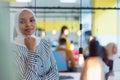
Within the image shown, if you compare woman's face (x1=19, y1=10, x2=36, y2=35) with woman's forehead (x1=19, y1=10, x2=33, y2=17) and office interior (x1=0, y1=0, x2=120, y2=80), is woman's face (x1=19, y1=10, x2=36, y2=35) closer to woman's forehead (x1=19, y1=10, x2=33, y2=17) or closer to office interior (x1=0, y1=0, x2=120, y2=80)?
woman's forehead (x1=19, y1=10, x2=33, y2=17)

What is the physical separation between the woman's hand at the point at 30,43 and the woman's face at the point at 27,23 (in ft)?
0.08

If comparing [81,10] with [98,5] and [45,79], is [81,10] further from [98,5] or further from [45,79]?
[45,79]

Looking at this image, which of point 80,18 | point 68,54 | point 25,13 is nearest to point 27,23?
point 25,13

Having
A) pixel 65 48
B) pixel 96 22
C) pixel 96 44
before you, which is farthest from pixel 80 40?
pixel 96 44

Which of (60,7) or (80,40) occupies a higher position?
(60,7)

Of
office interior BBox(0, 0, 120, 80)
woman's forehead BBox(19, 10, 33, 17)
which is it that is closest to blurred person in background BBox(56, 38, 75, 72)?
woman's forehead BBox(19, 10, 33, 17)

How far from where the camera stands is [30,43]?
132cm

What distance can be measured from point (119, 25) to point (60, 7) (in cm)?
167

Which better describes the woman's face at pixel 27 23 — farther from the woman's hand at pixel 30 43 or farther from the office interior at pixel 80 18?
the office interior at pixel 80 18

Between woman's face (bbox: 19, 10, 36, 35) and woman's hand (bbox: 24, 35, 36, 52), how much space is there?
0.02 metres

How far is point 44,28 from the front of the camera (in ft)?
25.7

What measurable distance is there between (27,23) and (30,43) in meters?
0.09

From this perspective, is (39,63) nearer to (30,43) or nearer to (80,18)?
(30,43)

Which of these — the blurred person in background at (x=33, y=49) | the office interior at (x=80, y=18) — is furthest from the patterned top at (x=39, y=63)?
the office interior at (x=80, y=18)
